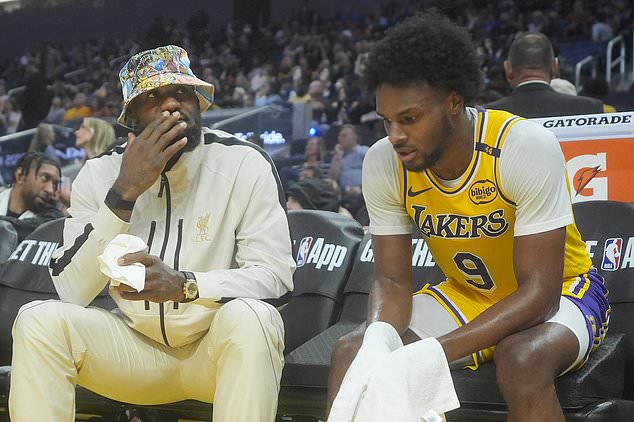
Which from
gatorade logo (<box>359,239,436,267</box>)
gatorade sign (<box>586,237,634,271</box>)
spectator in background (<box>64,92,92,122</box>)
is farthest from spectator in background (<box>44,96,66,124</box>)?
gatorade sign (<box>586,237,634,271</box>)

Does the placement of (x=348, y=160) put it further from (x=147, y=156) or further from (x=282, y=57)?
(x=282, y=57)

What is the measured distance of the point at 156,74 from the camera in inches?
127

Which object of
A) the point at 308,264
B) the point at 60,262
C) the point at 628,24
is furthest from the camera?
the point at 628,24

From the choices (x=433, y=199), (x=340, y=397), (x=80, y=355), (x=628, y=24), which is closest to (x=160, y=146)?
(x=80, y=355)

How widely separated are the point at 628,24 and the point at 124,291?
11.1 metres

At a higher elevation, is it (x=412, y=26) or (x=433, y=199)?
(x=412, y=26)

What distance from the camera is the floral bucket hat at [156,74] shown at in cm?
321

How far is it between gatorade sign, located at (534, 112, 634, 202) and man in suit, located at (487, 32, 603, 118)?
2.55 ft

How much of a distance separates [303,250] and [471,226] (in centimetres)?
119

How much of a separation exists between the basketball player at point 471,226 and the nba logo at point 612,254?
40 centimetres

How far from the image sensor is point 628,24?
492 inches

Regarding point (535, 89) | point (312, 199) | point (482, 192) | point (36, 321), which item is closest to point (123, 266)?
point (36, 321)

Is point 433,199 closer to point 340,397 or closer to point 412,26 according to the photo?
point 412,26

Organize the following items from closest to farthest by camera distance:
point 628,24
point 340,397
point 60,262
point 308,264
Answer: point 340,397 → point 60,262 → point 308,264 → point 628,24
